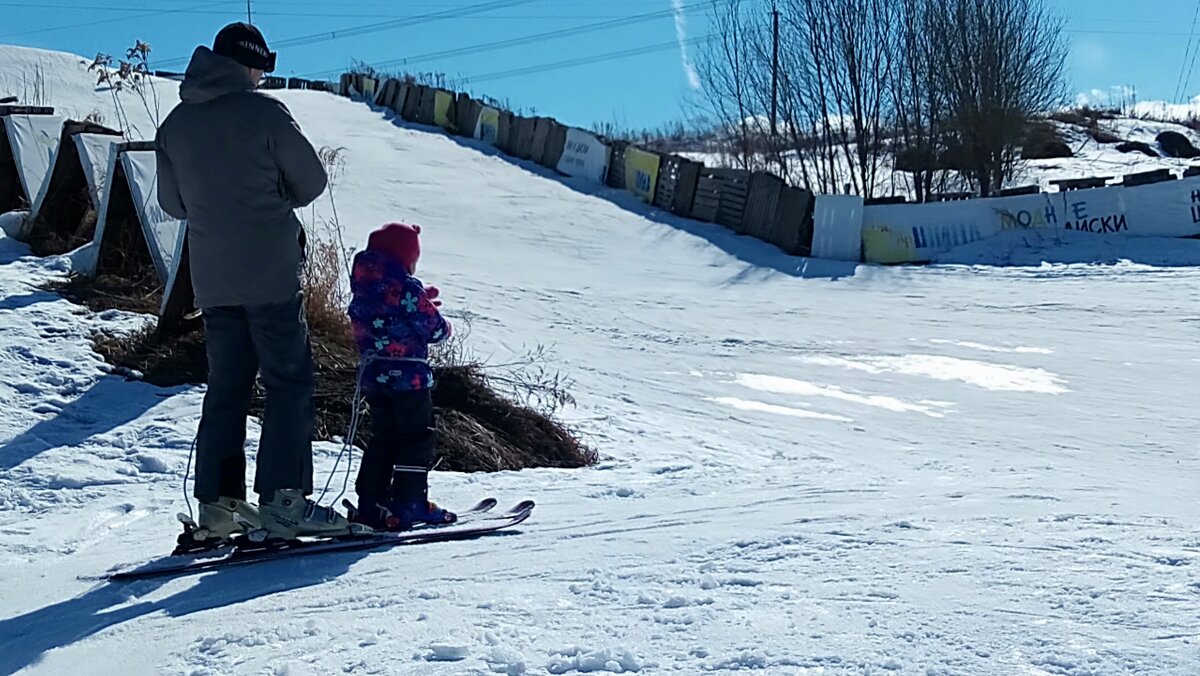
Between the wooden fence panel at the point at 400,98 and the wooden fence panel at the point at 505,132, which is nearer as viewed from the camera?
the wooden fence panel at the point at 505,132

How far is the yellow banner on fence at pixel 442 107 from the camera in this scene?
3491 cm

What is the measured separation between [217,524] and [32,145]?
8.54 m

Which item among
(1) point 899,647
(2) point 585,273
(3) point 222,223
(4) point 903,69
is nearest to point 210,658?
(3) point 222,223

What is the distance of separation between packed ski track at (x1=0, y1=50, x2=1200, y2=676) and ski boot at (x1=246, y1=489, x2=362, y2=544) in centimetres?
14

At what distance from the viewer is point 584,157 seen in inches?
1109

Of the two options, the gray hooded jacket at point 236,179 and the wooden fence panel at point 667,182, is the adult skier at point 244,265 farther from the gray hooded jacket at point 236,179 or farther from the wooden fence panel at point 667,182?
the wooden fence panel at point 667,182

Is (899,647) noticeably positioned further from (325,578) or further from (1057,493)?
(1057,493)

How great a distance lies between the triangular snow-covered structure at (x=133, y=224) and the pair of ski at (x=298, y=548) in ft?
15.4

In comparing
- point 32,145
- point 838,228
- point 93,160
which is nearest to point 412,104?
point 838,228

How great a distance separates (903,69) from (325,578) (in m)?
27.7

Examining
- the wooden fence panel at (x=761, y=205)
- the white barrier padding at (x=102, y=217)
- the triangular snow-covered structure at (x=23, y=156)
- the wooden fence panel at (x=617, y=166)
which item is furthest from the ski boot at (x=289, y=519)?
the wooden fence panel at (x=617, y=166)

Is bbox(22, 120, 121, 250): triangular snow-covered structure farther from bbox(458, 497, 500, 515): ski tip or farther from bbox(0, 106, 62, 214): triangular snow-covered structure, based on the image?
bbox(458, 497, 500, 515): ski tip

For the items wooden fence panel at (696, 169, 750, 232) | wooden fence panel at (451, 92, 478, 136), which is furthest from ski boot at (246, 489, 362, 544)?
wooden fence panel at (451, 92, 478, 136)

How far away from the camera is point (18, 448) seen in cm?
663
